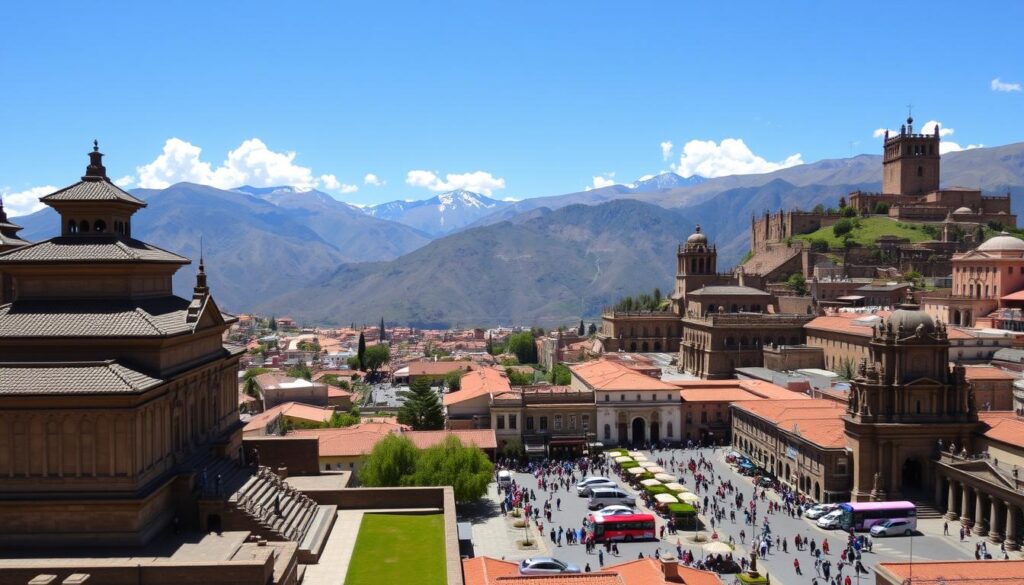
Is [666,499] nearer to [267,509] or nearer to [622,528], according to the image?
[622,528]

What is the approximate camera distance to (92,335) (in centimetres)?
3161

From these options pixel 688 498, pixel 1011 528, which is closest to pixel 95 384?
pixel 688 498

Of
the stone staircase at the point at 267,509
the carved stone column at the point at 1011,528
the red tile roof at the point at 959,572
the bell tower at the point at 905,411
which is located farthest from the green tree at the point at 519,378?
the red tile roof at the point at 959,572

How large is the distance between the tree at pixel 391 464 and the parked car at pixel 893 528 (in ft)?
88.6

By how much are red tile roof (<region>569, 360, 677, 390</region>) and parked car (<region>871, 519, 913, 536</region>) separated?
29.7 meters

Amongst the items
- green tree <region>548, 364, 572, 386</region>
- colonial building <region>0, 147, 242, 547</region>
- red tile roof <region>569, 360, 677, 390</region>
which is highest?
colonial building <region>0, 147, 242, 547</region>

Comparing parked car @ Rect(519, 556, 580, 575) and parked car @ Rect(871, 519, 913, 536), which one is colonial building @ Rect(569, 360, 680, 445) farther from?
parked car @ Rect(519, 556, 580, 575)

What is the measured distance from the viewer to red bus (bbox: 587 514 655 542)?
49469 millimetres

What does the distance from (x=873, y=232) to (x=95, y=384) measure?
13685cm

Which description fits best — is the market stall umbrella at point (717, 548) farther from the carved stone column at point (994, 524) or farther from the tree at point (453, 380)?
the tree at point (453, 380)

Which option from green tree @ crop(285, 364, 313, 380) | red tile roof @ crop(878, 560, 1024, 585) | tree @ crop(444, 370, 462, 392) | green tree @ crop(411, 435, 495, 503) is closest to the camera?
red tile roof @ crop(878, 560, 1024, 585)

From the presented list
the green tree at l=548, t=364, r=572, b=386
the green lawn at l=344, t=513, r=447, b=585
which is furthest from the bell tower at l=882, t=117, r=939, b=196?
the green lawn at l=344, t=513, r=447, b=585

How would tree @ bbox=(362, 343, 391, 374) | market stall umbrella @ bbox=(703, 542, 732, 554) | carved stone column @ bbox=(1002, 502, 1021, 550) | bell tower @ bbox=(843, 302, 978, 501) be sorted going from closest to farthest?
market stall umbrella @ bbox=(703, 542, 732, 554) < carved stone column @ bbox=(1002, 502, 1021, 550) < bell tower @ bbox=(843, 302, 978, 501) < tree @ bbox=(362, 343, 391, 374)

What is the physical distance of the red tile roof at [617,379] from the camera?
78.2 metres
